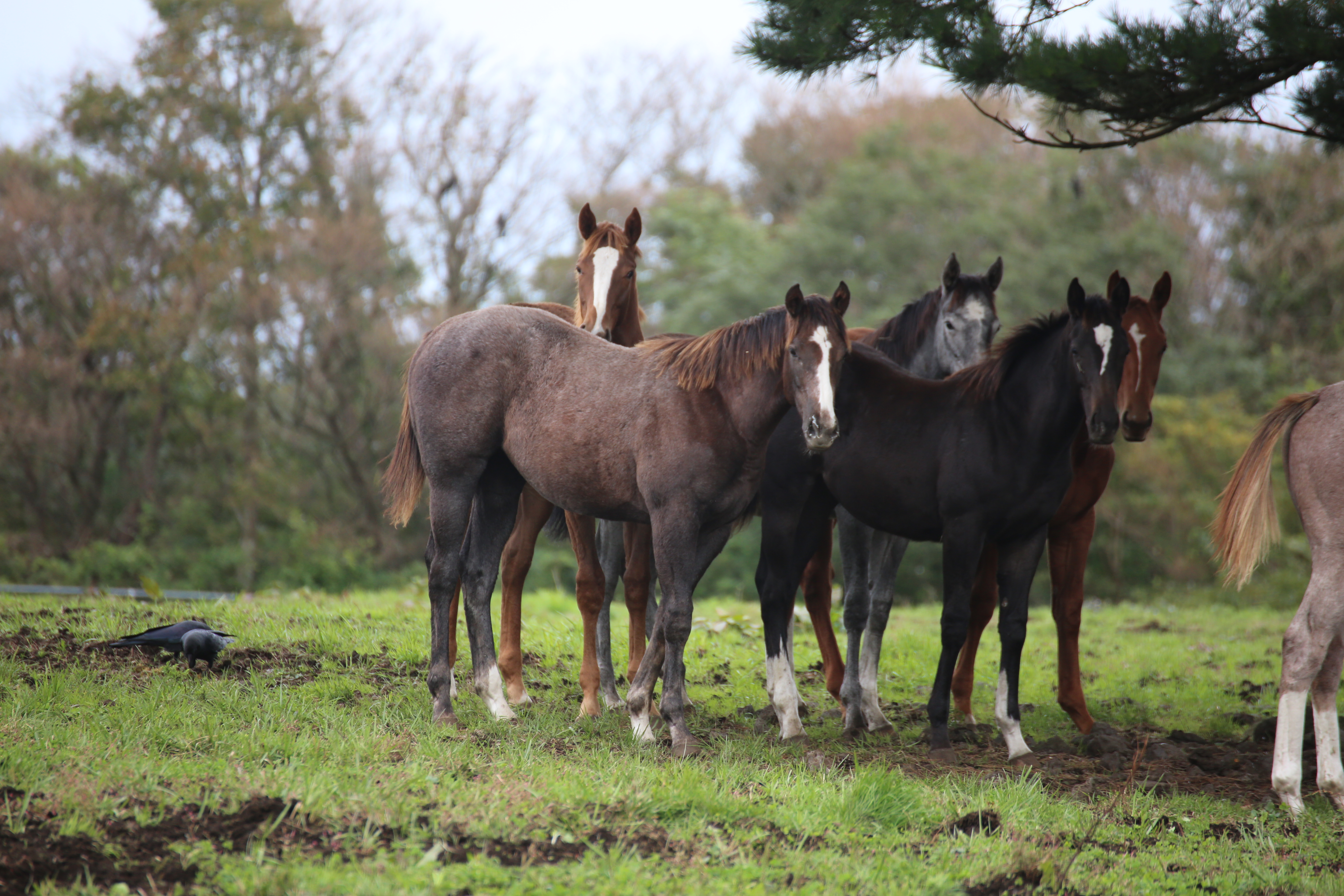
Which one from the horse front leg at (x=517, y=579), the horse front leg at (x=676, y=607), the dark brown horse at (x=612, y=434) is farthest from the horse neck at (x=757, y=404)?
the horse front leg at (x=517, y=579)

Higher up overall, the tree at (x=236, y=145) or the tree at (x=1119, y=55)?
the tree at (x=236, y=145)

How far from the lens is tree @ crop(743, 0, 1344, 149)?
16.7 feet

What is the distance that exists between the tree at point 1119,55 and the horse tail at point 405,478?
3.19 meters

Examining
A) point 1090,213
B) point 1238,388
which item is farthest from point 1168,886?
point 1090,213

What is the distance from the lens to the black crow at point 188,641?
5.60 m

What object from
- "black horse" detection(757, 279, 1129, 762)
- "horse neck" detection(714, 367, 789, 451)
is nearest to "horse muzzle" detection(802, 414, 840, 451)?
"horse neck" detection(714, 367, 789, 451)

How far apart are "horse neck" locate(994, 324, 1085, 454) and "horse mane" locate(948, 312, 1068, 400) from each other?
0.17ft

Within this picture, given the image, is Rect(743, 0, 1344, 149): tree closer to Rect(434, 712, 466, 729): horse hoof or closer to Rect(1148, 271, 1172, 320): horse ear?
Rect(1148, 271, 1172, 320): horse ear

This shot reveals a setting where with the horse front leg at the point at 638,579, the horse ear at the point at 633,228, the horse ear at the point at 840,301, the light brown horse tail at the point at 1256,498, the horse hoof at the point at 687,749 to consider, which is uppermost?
the horse ear at the point at 633,228

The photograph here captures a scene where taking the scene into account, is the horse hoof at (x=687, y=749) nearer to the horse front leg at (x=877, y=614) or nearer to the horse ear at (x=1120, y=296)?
the horse front leg at (x=877, y=614)

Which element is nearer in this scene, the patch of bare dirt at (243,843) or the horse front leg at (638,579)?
the patch of bare dirt at (243,843)

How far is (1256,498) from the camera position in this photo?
5293 mm

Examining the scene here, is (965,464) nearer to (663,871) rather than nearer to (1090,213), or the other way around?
(663,871)

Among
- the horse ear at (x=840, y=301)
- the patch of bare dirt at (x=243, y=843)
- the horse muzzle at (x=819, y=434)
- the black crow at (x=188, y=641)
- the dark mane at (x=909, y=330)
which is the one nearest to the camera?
the patch of bare dirt at (x=243, y=843)
